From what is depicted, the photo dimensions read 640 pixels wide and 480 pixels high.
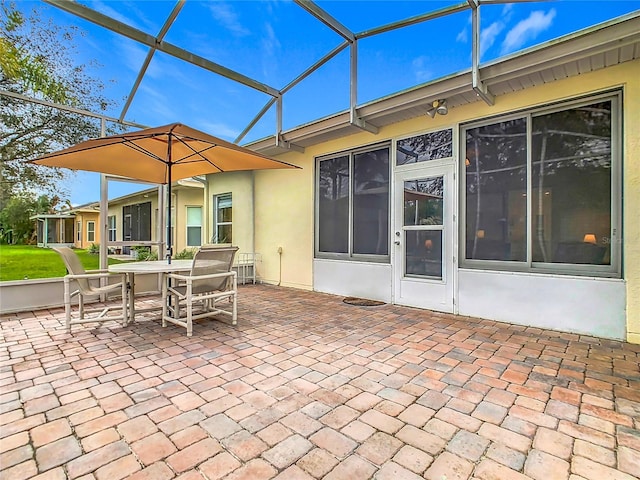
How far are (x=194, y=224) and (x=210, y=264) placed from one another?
640 centimetres

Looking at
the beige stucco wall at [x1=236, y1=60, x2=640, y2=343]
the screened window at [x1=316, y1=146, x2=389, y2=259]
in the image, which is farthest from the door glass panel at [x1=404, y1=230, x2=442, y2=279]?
the beige stucco wall at [x1=236, y1=60, x2=640, y2=343]

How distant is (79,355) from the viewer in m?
2.89

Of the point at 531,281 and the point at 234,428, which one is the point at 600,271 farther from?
the point at 234,428

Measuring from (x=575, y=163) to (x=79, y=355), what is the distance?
5.30m

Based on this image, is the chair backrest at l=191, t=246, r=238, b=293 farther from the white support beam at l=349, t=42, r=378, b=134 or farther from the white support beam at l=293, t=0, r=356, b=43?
the white support beam at l=293, t=0, r=356, b=43

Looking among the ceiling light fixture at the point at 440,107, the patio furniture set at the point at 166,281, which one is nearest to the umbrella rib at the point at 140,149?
the patio furniture set at the point at 166,281

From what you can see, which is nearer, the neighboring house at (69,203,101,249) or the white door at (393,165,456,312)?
the white door at (393,165,456,312)

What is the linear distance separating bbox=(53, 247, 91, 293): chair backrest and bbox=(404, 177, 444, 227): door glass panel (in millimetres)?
4225

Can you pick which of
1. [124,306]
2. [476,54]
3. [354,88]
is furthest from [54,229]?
[476,54]

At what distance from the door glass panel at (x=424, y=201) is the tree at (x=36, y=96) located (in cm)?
496

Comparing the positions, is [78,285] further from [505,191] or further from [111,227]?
[505,191]

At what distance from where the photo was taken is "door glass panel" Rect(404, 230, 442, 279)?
4578 millimetres

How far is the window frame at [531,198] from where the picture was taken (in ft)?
10.9

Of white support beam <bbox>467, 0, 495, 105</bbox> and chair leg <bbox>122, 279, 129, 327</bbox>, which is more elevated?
white support beam <bbox>467, 0, 495, 105</bbox>
